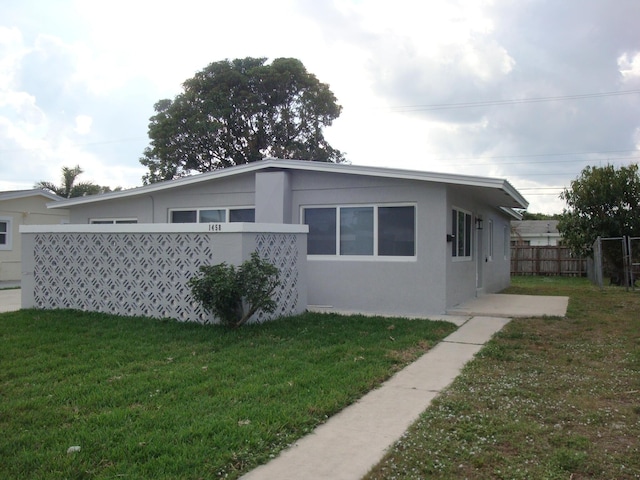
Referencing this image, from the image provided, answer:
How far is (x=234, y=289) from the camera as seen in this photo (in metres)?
8.05

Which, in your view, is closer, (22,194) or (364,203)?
(364,203)

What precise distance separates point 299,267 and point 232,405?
544cm

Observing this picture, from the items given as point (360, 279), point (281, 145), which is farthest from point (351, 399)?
point (281, 145)

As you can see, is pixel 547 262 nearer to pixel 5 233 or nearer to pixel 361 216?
pixel 361 216

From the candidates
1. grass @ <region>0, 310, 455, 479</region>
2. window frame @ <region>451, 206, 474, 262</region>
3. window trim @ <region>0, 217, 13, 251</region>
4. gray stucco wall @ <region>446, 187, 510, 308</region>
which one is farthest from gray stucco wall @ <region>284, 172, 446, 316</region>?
window trim @ <region>0, 217, 13, 251</region>

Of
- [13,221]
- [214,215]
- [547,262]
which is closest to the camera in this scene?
[214,215]

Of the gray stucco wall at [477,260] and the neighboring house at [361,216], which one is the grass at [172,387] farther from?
the gray stucco wall at [477,260]

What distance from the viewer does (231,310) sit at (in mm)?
8344

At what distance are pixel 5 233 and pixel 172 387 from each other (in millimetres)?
17266

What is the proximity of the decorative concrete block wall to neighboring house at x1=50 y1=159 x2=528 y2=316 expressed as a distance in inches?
59.8

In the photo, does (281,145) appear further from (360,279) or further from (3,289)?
(360,279)

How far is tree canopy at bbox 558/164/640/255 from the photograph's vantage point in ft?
69.3

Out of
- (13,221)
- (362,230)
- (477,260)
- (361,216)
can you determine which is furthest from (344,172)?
(13,221)

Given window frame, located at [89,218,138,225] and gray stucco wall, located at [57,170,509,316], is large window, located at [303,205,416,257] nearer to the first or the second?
gray stucco wall, located at [57,170,509,316]
